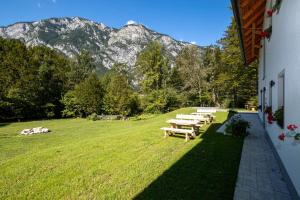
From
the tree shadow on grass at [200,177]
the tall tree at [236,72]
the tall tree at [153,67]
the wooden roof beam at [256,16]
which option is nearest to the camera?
the tree shadow on grass at [200,177]

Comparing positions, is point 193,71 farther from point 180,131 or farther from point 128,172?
point 128,172

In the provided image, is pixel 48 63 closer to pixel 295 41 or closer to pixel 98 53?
pixel 295 41

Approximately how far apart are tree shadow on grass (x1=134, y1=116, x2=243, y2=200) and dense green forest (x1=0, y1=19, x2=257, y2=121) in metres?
23.2

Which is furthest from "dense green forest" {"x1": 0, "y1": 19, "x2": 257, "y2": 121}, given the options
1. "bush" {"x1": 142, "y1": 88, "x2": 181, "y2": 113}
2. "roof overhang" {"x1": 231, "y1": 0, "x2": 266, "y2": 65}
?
"roof overhang" {"x1": 231, "y1": 0, "x2": 266, "y2": 65}

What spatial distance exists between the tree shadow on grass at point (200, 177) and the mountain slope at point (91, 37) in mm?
110589

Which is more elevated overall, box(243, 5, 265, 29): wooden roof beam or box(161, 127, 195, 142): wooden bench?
box(243, 5, 265, 29): wooden roof beam

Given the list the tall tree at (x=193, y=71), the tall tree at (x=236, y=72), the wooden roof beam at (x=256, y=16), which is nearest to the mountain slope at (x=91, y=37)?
the tall tree at (x=193, y=71)

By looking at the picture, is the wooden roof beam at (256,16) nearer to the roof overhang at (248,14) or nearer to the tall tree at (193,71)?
the roof overhang at (248,14)

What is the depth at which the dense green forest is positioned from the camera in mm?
30359

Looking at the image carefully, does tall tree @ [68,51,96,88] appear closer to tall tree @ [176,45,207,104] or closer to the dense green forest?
the dense green forest

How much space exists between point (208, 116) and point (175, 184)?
426 inches

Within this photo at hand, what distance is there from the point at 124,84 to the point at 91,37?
11952 centimetres

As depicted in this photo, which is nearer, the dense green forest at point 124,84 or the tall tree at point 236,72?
the tall tree at point 236,72

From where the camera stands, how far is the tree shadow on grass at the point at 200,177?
471cm
